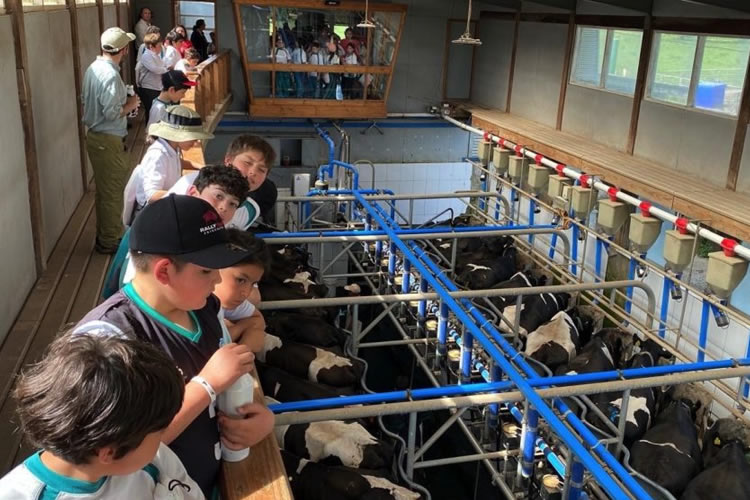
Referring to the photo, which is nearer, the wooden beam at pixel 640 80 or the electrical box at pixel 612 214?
the electrical box at pixel 612 214

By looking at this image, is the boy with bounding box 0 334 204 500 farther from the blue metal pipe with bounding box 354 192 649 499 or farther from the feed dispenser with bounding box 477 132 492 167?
the feed dispenser with bounding box 477 132 492 167

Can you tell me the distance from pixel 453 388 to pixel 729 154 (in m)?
6.95

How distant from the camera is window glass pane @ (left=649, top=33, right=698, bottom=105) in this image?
32.2ft

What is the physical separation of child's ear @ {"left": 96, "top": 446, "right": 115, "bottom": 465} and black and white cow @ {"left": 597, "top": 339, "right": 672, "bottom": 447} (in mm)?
4709

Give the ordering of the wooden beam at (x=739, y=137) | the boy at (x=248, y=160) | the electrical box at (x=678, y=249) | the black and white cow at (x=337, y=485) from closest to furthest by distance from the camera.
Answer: the black and white cow at (x=337, y=485), the boy at (x=248, y=160), the electrical box at (x=678, y=249), the wooden beam at (x=739, y=137)

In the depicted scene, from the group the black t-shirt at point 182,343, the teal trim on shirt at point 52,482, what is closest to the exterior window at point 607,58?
the black t-shirt at point 182,343

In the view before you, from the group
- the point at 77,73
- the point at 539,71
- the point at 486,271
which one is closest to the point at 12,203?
the point at 77,73

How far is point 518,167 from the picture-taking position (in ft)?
40.7

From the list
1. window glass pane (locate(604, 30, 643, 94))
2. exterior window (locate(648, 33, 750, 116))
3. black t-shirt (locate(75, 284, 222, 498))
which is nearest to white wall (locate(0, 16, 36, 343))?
black t-shirt (locate(75, 284, 222, 498))

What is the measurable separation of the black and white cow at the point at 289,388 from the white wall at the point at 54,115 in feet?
7.90

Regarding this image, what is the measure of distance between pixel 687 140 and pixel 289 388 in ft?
24.4

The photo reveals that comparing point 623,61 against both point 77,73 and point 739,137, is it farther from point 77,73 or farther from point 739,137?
point 77,73

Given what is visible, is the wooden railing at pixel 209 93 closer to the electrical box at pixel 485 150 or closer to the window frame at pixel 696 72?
the electrical box at pixel 485 150

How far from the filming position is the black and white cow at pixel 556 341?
6543mm
